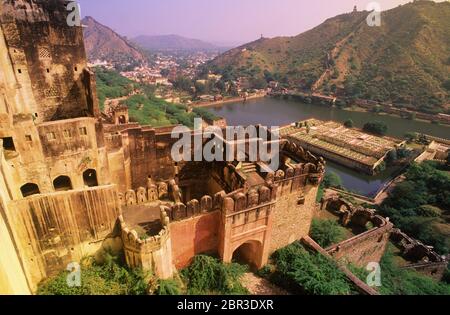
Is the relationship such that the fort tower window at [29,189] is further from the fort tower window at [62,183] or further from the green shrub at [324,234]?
the green shrub at [324,234]

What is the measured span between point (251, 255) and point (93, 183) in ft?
36.4

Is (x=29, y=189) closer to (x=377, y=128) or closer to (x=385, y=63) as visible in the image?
A: (x=377, y=128)

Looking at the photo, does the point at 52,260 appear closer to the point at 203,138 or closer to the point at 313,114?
the point at 203,138

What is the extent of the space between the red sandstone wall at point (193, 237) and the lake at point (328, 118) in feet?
127

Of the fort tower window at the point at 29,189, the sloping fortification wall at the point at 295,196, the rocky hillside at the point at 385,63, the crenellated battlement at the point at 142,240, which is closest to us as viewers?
the crenellated battlement at the point at 142,240

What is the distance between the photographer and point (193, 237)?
49.6 ft

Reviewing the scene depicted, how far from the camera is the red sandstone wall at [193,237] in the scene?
47.6ft

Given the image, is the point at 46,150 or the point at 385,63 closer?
the point at 46,150

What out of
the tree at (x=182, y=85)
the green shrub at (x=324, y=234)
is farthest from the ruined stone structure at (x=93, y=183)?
the tree at (x=182, y=85)

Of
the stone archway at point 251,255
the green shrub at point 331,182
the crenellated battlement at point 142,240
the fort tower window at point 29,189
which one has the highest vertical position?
the crenellated battlement at point 142,240

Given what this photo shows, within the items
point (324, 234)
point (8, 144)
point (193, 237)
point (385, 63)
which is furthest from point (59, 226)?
point (385, 63)

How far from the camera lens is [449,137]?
7119 cm
